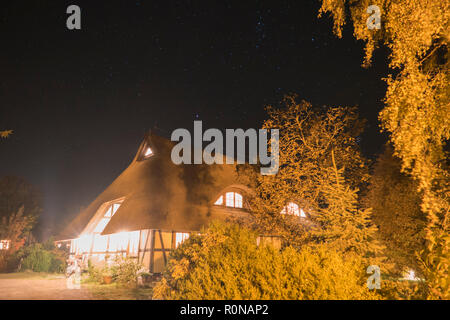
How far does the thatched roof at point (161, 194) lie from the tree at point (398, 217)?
8858 mm

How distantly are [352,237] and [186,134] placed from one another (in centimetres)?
1676

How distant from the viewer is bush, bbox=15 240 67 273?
21281 millimetres

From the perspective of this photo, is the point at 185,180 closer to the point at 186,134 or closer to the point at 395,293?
the point at 186,134

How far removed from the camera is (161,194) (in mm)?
17469

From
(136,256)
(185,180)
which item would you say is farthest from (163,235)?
(185,180)

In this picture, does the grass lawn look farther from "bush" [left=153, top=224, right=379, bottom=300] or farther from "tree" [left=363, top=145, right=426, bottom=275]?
"tree" [left=363, top=145, right=426, bottom=275]

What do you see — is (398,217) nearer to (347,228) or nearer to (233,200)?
(233,200)

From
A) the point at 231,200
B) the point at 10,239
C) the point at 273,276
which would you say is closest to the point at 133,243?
the point at 231,200

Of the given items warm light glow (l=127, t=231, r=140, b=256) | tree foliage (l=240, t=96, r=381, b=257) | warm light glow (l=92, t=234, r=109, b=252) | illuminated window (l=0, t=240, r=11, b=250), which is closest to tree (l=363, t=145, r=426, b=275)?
tree foliage (l=240, t=96, r=381, b=257)

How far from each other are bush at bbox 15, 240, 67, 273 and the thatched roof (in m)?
1.51

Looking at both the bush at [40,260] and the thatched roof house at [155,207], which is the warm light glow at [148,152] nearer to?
the thatched roof house at [155,207]

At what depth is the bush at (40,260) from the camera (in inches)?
838

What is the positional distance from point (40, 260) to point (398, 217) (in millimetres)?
22977

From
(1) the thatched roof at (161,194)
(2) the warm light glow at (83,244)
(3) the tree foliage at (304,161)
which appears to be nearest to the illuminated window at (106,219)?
(1) the thatched roof at (161,194)
